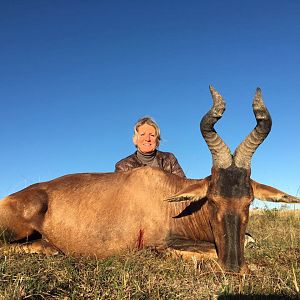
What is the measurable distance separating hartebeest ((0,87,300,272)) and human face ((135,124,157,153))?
76.8 inches

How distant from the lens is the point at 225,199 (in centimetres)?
514

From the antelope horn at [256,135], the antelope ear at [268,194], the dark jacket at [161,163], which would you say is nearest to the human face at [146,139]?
the dark jacket at [161,163]

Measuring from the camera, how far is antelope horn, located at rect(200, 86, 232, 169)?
551 cm

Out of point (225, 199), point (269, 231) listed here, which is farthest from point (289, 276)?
point (269, 231)

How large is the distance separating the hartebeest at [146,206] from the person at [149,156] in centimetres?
186

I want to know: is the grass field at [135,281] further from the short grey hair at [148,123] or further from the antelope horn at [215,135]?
the short grey hair at [148,123]

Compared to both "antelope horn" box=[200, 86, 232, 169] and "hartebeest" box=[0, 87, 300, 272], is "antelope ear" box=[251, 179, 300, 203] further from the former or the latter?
"antelope horn" box=[200, 86, 232, 169]

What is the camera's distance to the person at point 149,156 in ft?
28.2

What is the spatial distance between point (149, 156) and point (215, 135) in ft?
10.2

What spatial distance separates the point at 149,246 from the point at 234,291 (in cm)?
223

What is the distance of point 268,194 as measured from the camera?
18.2 ft

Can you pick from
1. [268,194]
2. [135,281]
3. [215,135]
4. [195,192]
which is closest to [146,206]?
[195,192]

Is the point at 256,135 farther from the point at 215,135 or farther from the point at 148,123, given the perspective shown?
the point at 148,123

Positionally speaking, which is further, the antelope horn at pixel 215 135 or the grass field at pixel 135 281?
the antelope horn at pixel 215 135
